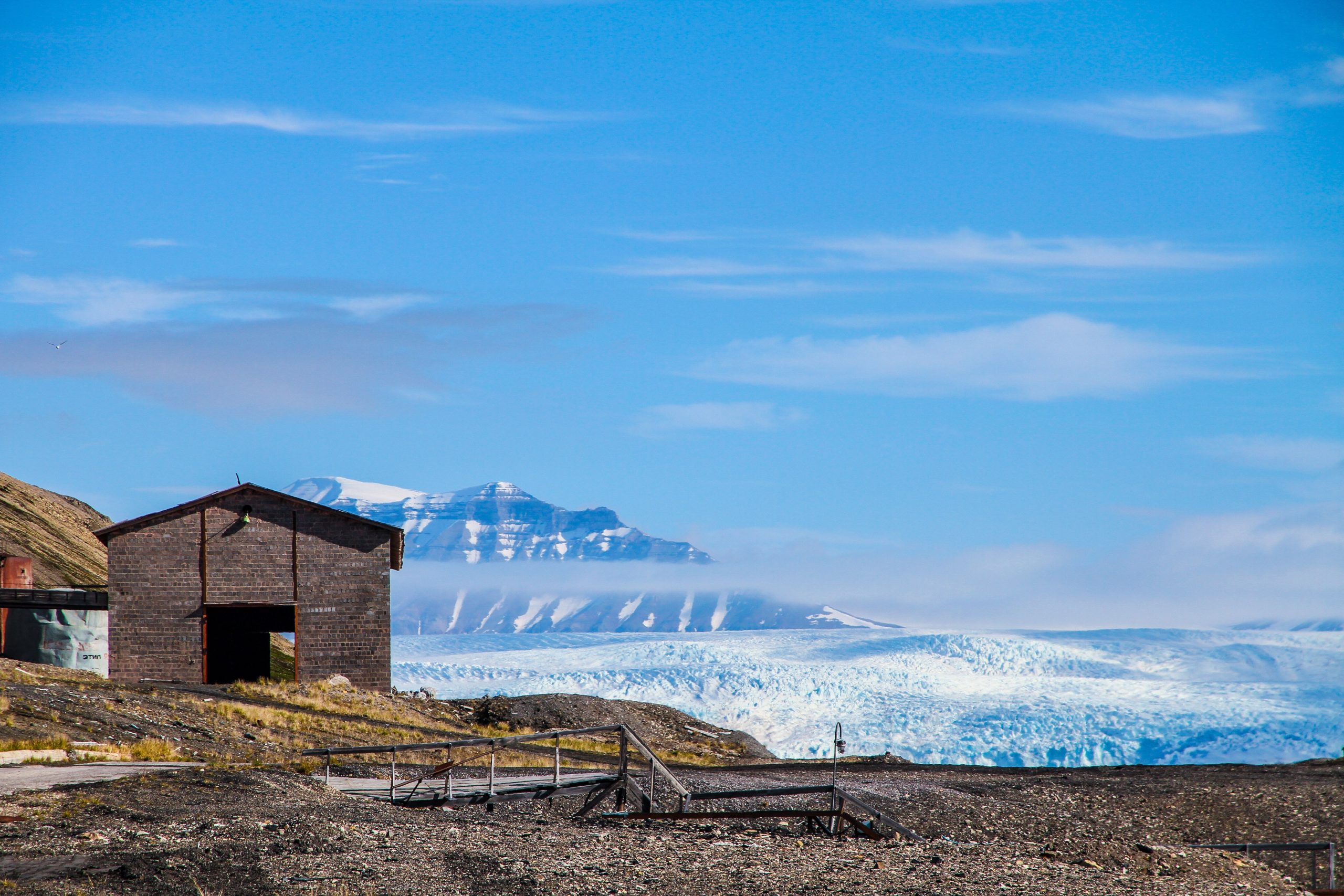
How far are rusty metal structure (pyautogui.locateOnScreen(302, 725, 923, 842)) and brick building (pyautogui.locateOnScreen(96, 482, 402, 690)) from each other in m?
11.7

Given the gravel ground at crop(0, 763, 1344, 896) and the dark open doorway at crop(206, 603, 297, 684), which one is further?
the dark open doorway at crop(206, 603, 297, 684)

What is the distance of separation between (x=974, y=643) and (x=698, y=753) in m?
38.5

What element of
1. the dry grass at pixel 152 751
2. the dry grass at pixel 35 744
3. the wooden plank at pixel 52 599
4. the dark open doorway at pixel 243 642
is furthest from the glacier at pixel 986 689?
the dry grass at pixel 35 744

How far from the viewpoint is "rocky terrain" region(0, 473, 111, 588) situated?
6141 centimetres

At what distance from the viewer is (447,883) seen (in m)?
11.8

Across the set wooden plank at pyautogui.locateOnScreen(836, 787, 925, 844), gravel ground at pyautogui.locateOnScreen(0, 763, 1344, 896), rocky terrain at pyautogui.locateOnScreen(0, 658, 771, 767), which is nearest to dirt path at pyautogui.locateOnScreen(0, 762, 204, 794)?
gravel ground at pyautogui.locateOnScreen(0, 763, 1344, 896)

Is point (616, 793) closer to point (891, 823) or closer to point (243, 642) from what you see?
point (891, 823)

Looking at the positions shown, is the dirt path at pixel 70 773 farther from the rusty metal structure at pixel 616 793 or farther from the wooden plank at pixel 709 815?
the wooden plank at pixel 709 815

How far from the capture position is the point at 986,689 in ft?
216

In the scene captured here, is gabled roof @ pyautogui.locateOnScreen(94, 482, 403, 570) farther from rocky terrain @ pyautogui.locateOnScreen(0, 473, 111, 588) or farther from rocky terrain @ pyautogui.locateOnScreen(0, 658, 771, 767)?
rocky terrain @ pyautogui.locateOnScreen(0, 473, 111, 588)

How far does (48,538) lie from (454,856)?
64.3 metres

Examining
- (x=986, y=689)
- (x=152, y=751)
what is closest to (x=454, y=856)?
(x=152, y=751)

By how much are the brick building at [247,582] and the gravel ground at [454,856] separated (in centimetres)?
Answer: 1801

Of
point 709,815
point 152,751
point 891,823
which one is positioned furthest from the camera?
point 152,751
